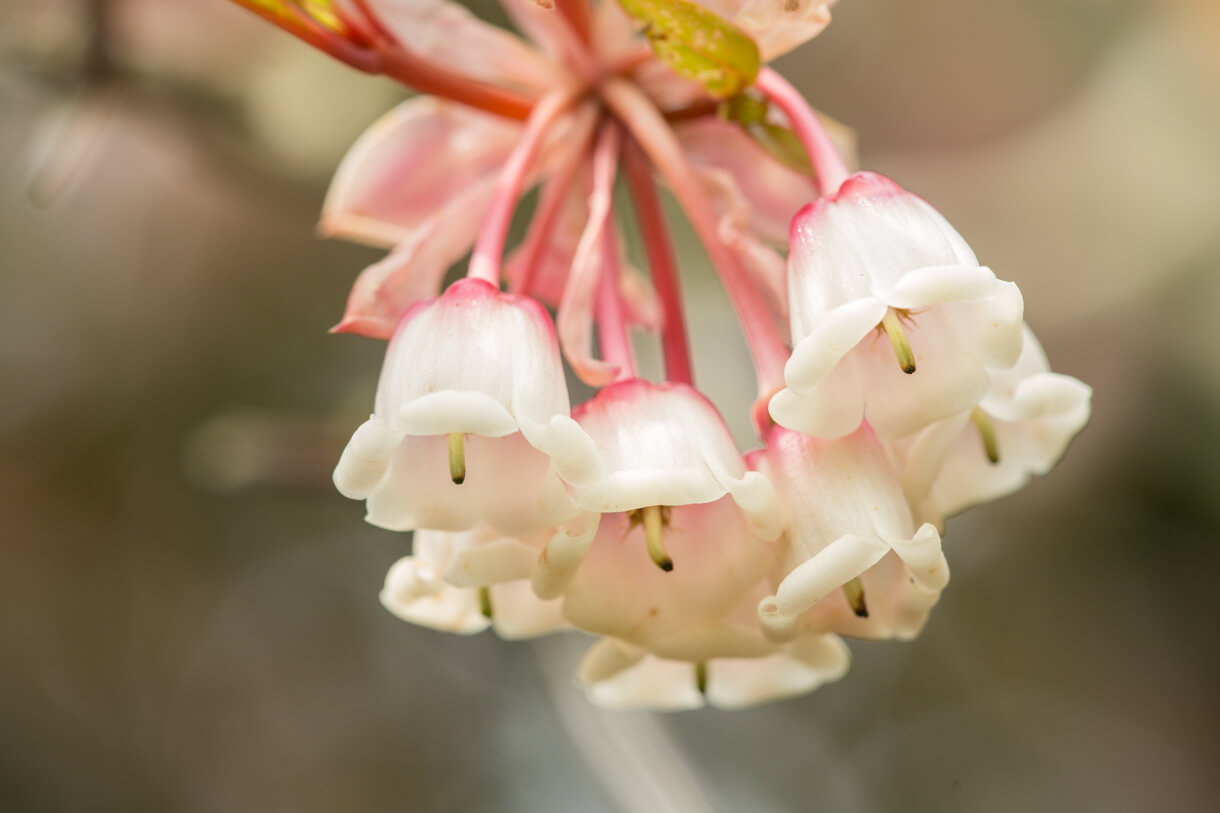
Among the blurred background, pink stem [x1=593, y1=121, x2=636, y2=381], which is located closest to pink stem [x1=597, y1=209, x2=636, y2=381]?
pink stem [x1=593, y1=121, x2=636, y2=381]

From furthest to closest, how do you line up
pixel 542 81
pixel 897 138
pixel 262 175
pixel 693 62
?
pixel 897 138 → pixel 262 175 → pixel 542 81 → pixel 693 62

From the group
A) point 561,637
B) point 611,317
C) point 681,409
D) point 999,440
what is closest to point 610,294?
point 611,317

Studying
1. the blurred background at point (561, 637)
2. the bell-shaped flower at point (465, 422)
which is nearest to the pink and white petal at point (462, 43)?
the bell-shaped flower at point (465, 422)

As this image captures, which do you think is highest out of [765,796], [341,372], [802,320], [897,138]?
[802,320]

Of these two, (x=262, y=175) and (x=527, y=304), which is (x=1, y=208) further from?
(x=527, y=304)

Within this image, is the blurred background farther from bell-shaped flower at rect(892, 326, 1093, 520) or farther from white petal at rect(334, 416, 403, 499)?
white petal at rect(334, 416, 403, 499)

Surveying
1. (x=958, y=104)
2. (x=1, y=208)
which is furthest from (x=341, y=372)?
(x=958, y=104)

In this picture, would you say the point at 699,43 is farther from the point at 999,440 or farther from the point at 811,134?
the point at 999,440
